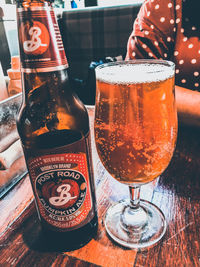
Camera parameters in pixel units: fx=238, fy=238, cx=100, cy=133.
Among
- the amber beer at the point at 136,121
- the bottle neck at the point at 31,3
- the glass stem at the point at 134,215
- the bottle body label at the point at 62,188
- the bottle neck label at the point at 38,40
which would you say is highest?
the bottle neck at the point at 31,3

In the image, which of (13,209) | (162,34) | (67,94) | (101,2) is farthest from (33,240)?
(101,2)

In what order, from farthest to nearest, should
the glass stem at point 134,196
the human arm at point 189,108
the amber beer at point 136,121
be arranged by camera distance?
the human arm at point 189,108 → the glass stem at point 134,196 → the amber beer at point 136,121

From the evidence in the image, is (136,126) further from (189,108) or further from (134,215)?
(189,108)

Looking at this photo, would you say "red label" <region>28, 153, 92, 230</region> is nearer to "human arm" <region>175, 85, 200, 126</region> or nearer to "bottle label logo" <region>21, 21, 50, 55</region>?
"bottle label logo" <region>21, 21, 50, 55</region>

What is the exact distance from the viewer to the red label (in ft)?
1.50

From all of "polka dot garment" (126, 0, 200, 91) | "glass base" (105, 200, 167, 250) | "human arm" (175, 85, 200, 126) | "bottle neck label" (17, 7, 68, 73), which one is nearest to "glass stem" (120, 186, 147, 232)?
"glass base" (105, 200, 167, 250)

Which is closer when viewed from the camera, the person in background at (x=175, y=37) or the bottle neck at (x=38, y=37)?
the bottle neck at (x=38, y=37)

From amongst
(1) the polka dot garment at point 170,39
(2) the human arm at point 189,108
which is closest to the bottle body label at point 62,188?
(2) the human arm at point 189,108

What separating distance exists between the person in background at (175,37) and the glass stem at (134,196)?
0.68 meters

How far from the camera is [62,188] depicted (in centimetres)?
47

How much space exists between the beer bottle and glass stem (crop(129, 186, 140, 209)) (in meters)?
0.10

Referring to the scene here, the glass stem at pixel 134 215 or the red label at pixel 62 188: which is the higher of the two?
the red label at pixel 62 188

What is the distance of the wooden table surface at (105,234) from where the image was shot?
46 centimetres

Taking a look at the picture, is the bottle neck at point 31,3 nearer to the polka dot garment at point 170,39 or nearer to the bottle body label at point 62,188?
the bottle body label at point 62,188
